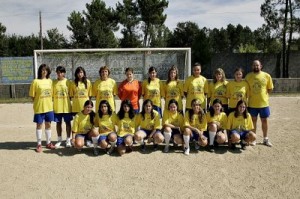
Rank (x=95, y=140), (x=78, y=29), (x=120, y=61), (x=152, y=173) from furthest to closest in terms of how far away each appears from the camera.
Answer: (x=78, y=29) → (x=120, y=61) → (x=95, y=140) → (x=152, y=173)

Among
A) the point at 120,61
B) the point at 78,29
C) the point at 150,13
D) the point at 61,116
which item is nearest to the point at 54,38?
the point at 78,29

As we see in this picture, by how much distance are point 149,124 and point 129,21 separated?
98.9ft

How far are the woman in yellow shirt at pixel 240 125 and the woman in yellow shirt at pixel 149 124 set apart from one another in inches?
52.7

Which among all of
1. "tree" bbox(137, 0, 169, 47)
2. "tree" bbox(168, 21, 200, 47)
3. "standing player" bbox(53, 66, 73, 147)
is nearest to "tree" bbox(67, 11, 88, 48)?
"tree" bbox(137, 0, 169, 47)

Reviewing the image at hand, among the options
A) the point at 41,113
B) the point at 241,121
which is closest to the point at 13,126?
the point at 41,113

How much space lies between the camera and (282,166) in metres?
5.43

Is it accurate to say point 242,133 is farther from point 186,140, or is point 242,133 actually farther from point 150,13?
point 150,13

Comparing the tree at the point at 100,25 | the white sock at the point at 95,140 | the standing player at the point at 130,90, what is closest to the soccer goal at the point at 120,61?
the standing player at the point at 130,90

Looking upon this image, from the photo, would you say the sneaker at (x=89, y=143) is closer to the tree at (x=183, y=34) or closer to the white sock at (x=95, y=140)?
the white sock at (x=95, y=140)

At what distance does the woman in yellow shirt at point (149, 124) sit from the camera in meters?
6.14

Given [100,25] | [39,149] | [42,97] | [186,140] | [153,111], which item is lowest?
[39,149]

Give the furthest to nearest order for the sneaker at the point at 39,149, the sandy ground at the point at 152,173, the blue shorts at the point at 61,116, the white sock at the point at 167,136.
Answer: the blue shorts at the point at 61,116 → the sneaker at the point at 39,149 → the white sock at the point at 167,136 → the sandy ground at the point at 152,173

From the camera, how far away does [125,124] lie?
6.17 meters

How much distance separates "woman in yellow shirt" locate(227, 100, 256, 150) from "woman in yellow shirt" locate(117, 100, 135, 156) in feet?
6.13
